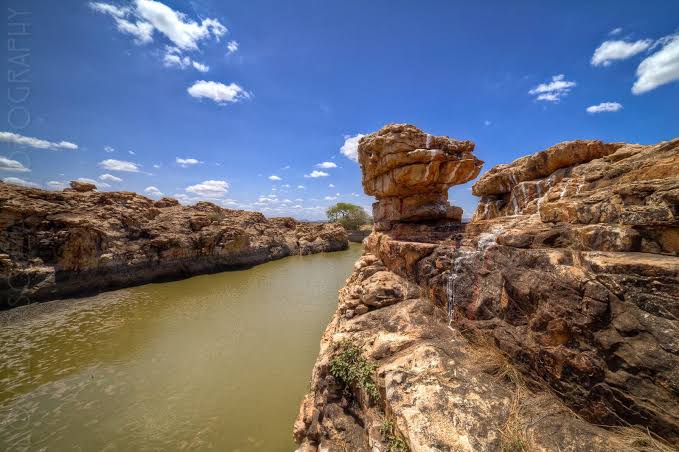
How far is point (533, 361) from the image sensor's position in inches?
139

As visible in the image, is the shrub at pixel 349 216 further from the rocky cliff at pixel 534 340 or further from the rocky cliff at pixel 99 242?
the rocky cliff at pixel 534 340

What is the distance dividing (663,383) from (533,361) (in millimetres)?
1205

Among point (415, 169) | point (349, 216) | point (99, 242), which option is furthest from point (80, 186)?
point (349, 216)

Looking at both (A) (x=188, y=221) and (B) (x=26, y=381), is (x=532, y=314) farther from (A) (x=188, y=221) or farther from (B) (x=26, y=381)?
(A) (x=188, y=221)

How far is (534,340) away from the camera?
3.61 meters

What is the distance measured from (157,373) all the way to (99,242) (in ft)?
48.4

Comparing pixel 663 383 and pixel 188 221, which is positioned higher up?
pixel 188 221

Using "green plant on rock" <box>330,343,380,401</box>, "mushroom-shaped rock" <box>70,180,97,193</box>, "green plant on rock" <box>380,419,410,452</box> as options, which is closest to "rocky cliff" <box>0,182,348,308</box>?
"mushroom-shaped rock" <box>70,180,97,193</box>

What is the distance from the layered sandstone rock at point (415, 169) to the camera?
8.05 m

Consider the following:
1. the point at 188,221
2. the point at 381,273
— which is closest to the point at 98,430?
the point at 381,273

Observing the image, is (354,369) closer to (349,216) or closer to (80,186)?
(80,186)

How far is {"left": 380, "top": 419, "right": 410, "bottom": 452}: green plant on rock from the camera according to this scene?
3.11 metres

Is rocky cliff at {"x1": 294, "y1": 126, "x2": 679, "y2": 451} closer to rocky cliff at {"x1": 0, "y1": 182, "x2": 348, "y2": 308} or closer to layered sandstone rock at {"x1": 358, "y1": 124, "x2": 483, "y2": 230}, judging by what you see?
layered sandstone rock at {"x1": 358, "y1": 124, "x2": 483, "y2": 230}

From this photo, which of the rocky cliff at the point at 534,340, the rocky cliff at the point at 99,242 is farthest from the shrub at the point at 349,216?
the rocky cliff at the point at 534,340
